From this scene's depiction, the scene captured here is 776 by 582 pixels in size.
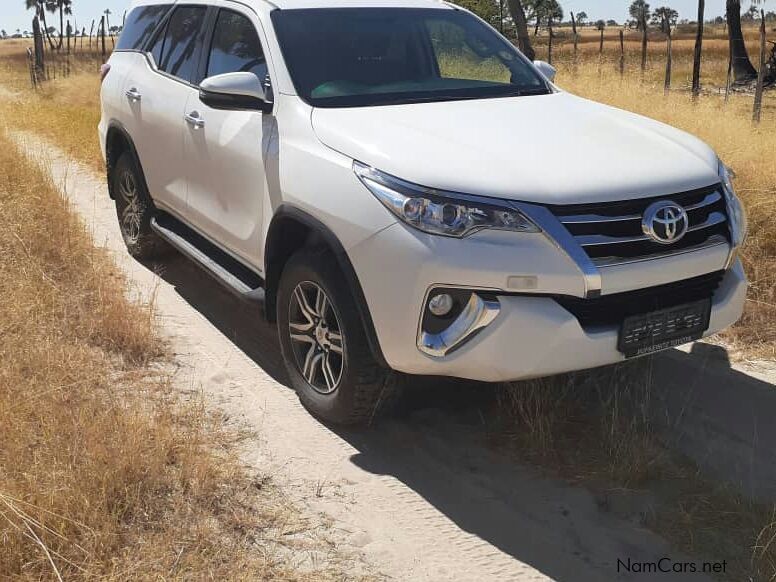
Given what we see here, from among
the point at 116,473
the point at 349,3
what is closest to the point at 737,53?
the point at 349,3

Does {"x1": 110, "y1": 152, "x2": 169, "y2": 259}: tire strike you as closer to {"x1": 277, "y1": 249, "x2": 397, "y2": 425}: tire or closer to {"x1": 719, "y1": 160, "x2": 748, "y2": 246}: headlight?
{"x1": 277, "y1": 249, "x2": 397, "y2": 425}: tire

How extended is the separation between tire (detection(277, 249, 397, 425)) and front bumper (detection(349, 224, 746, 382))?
22 cm

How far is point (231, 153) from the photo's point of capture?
4242 millimetres

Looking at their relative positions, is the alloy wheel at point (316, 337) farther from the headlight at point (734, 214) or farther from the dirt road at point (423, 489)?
the headlight at point (734, 214)

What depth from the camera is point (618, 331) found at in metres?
3.15

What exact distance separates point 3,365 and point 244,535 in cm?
171

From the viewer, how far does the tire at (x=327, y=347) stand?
11.2ft

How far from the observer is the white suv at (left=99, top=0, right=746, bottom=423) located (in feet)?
9.90

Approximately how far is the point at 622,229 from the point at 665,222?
18cm

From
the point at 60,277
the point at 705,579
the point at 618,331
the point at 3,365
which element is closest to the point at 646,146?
the point at 618,331

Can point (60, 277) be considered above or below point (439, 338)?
below

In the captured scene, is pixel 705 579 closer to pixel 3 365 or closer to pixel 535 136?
pixel 535 136

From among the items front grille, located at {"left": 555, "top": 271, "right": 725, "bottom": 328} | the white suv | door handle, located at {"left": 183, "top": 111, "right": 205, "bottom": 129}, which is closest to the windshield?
the white suv

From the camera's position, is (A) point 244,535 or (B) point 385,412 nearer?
(A) point 244,535
